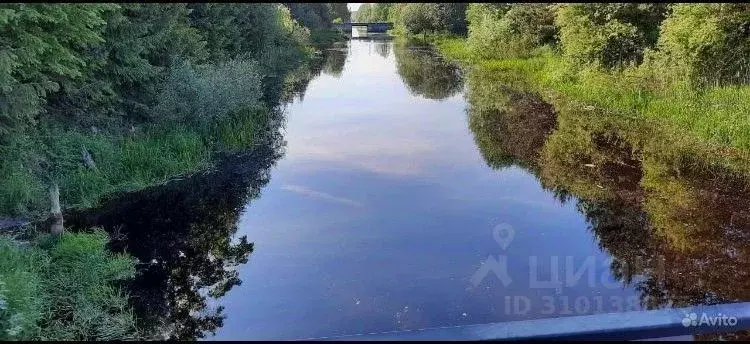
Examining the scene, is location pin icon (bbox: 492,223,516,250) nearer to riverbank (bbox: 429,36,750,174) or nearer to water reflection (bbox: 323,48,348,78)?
riverbank (bbox: 429,36,750,174)

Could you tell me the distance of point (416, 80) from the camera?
23.8 metres

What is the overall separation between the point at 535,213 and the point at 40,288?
567cm

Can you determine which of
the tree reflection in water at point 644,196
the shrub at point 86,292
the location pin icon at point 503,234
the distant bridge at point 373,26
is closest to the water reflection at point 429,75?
the tree reflection in water at point 644,196

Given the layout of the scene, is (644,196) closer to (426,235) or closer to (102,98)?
(426,235)

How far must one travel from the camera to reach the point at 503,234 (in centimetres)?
720

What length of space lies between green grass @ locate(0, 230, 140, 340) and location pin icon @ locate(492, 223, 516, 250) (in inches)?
155

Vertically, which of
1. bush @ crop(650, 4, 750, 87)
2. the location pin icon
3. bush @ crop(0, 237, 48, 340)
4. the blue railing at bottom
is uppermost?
bush @ crop(650, 4, 750, 87)

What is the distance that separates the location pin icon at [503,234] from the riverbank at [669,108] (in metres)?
4.09

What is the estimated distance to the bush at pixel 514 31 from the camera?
23984 millimetres

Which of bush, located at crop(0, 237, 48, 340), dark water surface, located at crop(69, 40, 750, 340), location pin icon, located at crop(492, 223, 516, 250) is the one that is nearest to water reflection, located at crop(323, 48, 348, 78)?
dark water surface, located at crop(69, 40, 750, 340)

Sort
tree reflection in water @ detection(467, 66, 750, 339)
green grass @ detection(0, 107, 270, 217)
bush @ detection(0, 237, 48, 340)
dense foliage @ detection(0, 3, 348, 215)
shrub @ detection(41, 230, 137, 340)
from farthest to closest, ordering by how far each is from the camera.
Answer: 1. green grass @ detection(0, 107, 270, 217)
2. dense foliage @ detection(0, 3, 348, 215)
3. tree reflection in water @ detection(467, 66, 750, 339)
4. shrub @ detection(41, 230, 137, 340)
5. bush @ detection(0, 237, 48, 340)

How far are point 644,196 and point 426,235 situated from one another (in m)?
3.25

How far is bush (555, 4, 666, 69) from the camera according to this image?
52.0 feet

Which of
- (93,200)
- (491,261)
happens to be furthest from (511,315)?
(93,200)
